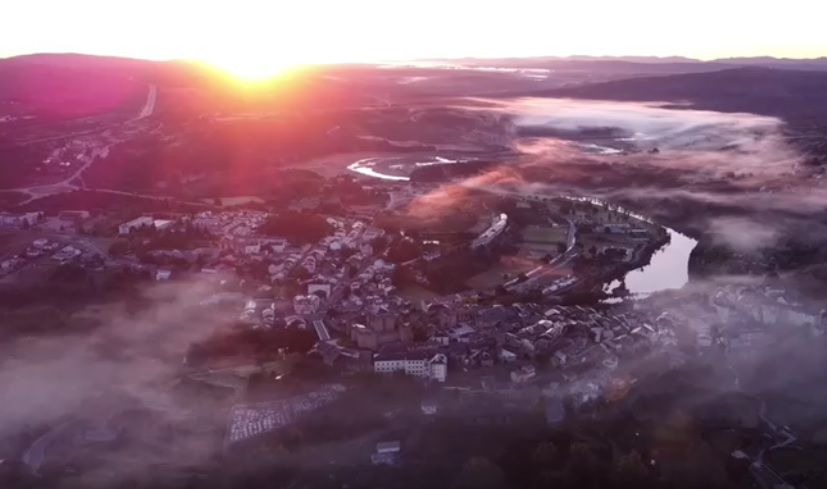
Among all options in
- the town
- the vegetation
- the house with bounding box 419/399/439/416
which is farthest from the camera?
the vegetation

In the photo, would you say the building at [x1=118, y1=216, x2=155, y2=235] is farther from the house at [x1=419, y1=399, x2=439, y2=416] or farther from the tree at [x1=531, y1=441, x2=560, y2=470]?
the tree at [x1=531, y1=441, x2=560, y2=470]

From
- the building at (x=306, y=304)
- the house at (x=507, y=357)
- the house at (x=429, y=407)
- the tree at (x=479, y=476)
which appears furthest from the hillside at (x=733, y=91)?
the tree at (x=479, y=476)

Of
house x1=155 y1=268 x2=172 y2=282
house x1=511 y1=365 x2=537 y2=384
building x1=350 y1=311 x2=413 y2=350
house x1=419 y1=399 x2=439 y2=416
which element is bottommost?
house x1=155 y1=268 x2=172 y2=282

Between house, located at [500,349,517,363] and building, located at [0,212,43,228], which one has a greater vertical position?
house, located at [500,349,517,363]

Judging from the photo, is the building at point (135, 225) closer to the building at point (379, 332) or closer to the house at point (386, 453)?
the building at point (379, 332)

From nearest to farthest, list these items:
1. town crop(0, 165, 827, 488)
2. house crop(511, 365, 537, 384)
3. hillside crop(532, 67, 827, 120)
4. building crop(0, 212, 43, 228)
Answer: town crop(0, 165, 827, 488) < house crop(511, 365, 537, 384) < building crop(0, 212, 43, 228) < hillside crop(532, 67, 827, 120)

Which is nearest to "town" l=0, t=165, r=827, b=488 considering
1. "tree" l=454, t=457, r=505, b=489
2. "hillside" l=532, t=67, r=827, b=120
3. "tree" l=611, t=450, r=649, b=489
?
"tree" l=454, t=457, r=505, b=489
